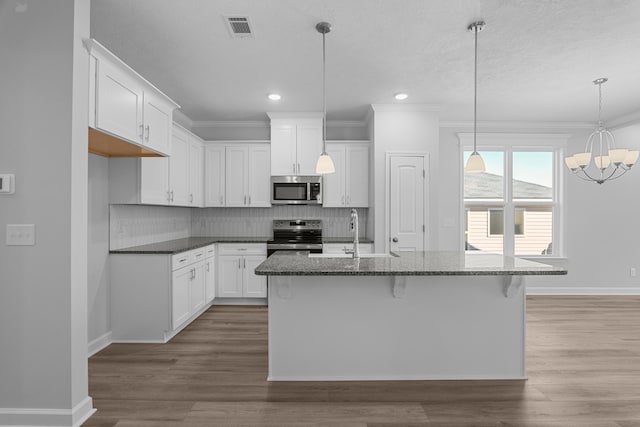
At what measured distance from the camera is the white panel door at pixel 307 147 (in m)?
5.05

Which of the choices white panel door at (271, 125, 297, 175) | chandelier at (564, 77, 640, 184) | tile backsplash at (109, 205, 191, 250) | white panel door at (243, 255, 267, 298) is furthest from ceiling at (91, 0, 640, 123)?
white panel door at (243, 255, 267, 298)

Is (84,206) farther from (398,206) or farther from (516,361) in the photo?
(398,206)

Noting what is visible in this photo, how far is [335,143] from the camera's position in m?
5.06

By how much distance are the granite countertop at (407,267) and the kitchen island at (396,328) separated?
0.07 m

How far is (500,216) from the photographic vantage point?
561cm

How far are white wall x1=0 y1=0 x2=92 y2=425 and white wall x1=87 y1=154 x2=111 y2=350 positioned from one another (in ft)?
3.71

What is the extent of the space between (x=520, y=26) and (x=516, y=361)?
2.50 metres

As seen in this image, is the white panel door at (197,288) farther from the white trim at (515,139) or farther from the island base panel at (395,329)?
the white trim at (515,139)

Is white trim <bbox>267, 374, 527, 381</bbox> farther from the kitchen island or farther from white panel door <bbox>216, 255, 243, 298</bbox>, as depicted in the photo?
white panel door <bbox>216, 255, 243, 298</bbox>


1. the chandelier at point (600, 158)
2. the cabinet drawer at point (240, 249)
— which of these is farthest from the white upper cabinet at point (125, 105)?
the chandelier at point (600, 158)

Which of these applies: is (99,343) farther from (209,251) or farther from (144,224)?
(209,251)

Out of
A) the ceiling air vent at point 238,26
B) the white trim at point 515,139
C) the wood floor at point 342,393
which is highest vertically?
the ceiling air vent at point 238,26

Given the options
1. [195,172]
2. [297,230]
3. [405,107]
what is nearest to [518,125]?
[405,107]

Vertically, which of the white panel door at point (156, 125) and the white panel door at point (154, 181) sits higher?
the white panel door at point (156, 125)
